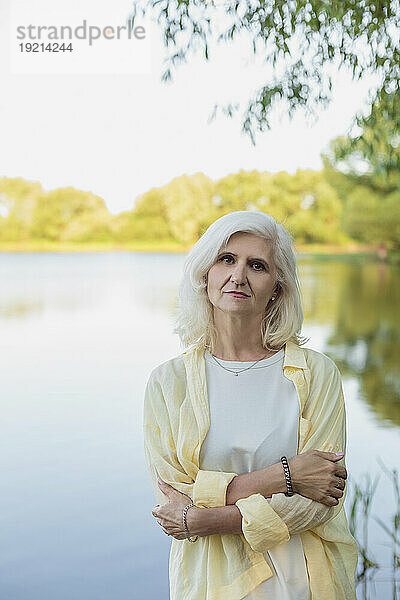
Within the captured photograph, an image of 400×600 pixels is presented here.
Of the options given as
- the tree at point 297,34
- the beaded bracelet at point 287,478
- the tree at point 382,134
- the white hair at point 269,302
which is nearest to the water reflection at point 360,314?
the tree at point 382,134

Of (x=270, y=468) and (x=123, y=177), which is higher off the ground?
(x=123, y=177)

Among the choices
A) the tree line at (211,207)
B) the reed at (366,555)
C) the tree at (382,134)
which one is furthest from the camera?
the tree line at (211,207)

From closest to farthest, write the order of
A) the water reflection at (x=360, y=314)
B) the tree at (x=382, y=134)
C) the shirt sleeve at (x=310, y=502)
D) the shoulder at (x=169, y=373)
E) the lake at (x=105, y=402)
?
the shirt sleeve at (x=310, y=502) → the shoulder at (x=169, y=373) → the tree at (x=382, y=134) → the lake at (x=105, y=402) → the water reflection at (x=360, y=314)

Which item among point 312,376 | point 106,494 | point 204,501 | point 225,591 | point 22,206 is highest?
point 22,206

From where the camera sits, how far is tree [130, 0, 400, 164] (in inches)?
86.9

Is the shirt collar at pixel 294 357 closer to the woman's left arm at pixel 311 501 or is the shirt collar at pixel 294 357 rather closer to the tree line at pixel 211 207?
the woman's left arm at pixel 311 501

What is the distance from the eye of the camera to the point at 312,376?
1296mm

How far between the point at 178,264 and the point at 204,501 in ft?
19.8

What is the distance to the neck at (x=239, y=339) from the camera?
1.31 metres

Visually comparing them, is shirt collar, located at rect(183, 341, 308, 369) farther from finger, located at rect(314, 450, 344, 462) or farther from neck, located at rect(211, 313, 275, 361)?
finger, located at rect(314, 450, 344, 462)

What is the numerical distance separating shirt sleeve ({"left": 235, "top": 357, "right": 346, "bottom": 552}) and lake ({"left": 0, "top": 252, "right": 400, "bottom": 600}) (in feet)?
2.77

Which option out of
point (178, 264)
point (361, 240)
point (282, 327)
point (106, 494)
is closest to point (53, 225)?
point (178, 264)

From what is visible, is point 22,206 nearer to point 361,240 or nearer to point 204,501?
point 361,240

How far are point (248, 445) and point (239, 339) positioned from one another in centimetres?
19
